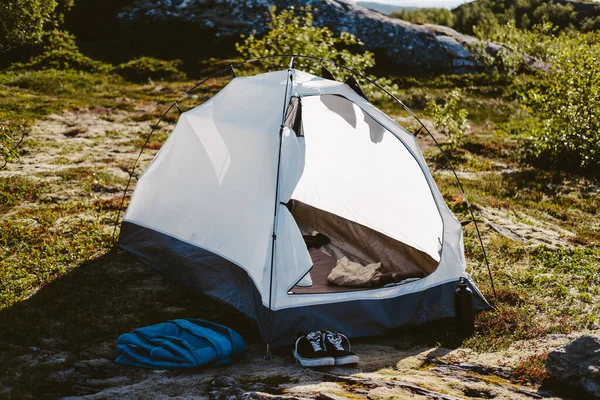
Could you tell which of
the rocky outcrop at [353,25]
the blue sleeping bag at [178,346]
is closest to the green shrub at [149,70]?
the rocky outcrop at [353,25]

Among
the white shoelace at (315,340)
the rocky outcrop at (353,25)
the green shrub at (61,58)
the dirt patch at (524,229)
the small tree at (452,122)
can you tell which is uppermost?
the rocky outcrop at (353,25)

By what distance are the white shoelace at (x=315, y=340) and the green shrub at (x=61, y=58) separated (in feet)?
57.3

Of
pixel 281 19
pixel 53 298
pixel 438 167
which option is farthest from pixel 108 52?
pixel 53 298

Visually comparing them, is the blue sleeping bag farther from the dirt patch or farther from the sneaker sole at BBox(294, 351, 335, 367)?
the dirt patch

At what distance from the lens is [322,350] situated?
577 cm

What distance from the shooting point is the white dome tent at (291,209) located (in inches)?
254

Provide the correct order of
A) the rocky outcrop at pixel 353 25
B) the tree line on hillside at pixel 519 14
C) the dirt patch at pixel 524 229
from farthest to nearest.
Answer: the tree line on hillside at pixel 519 14 → the rocky outcrop at pixel 353 25 → the dirt patch at pixel 524 229

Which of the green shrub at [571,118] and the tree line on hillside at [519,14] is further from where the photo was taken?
the tree line on hillside at [519,14]

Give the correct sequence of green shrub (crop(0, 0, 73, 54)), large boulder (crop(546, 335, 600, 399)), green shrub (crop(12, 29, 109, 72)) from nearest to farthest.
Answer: large boulder (crop(546, 335, 600, 399)) → green shrub (crop(0, 0, 73, 54)) → green shrub (crop(12, 29, 109, 72))

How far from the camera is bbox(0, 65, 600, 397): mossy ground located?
647 cm

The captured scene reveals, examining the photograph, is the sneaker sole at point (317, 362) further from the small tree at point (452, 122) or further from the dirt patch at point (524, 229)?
the small tree at point (452, 122)

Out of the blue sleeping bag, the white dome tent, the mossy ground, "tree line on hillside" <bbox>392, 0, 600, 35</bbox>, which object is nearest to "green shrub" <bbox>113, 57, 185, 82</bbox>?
the mossy ground

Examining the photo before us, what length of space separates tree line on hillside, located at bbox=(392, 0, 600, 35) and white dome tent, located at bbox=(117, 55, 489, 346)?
31703 mm

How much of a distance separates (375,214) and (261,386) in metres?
4.05
